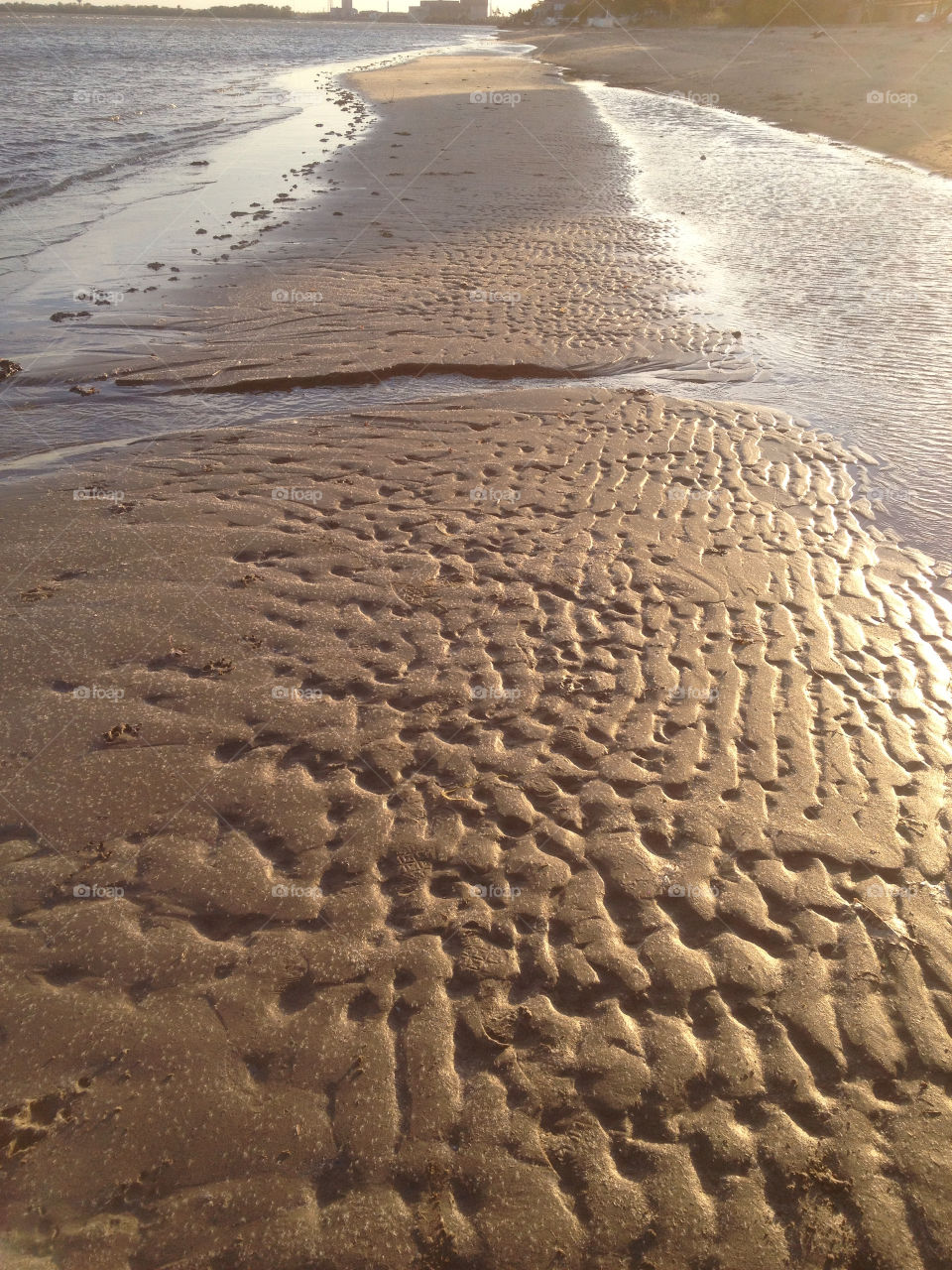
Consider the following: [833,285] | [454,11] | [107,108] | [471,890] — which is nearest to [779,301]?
Answer: [833,285]

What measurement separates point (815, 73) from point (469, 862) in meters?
43.1

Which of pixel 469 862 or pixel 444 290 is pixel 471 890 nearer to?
pixel 469 862

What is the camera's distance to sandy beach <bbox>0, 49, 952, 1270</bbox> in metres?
3.09

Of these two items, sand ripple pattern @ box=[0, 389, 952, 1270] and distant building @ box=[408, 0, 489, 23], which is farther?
distant building @ box=[408, 0, 489, 23]

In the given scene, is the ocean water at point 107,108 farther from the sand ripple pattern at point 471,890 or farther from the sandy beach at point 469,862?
the sand ripple pattern at point 471,890

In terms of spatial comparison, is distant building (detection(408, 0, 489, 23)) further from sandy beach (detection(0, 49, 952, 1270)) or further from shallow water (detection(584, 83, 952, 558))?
sandy beach (detection(0, 49, 952, 1270))

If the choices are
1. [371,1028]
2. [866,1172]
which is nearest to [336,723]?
[371,1028]

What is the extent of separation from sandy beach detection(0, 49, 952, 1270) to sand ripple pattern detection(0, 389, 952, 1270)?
0.02 meters

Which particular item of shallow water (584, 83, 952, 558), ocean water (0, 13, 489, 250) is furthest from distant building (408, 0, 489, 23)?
shallow water (584, 83, 952, 558)

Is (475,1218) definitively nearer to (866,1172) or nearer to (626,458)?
(866,1172)

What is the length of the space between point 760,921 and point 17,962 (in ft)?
11.7

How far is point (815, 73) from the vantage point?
3544cm

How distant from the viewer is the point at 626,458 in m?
8.23

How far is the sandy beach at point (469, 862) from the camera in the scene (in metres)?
3.09
